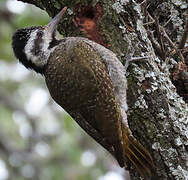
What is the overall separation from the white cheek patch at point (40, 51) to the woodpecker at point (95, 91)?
0.18 metres

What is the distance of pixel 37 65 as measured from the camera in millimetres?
3996

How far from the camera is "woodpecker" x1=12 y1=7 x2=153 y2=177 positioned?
3354mm

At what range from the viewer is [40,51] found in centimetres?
405

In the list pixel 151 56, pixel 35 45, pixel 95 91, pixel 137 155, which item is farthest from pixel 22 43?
pixel 137 155

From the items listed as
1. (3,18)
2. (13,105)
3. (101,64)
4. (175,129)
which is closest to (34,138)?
(13,105)

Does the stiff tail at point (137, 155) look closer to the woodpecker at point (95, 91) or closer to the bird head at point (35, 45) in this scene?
the woodpecker at point (95, 91)

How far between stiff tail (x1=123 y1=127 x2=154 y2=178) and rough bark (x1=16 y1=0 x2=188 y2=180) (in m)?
0.04

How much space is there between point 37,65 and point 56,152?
3.01m

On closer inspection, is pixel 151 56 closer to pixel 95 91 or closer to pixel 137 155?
pixel 95 91

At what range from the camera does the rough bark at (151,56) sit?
3104 mm

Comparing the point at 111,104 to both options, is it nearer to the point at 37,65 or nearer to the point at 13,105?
the point at 37,65

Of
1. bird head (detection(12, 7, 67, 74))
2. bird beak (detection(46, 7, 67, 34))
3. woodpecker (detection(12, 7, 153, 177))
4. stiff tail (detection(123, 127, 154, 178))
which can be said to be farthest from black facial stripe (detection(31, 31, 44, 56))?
stiff tail (detection(123, 127, 154, 178))

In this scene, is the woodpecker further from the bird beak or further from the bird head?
the bird head

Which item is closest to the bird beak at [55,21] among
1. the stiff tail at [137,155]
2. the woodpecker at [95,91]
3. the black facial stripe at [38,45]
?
the woodpecker at [95,91]
